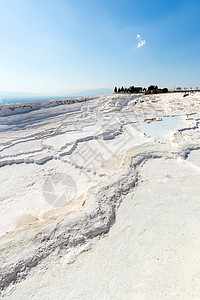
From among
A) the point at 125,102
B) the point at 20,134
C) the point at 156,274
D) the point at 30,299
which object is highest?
the point at 125,102

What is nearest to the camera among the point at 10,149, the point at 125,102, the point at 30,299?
the point at 30,299

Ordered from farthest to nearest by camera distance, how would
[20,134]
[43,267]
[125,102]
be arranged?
[125,102] < [20,134] < [43,267]

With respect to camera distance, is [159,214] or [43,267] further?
[159,214]

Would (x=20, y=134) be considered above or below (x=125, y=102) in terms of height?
below

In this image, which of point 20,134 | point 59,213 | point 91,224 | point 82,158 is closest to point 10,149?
point 20,134

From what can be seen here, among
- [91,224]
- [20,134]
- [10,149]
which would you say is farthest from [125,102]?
Answer: [91,224]

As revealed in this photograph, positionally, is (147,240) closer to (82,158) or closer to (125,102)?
(82,158)
